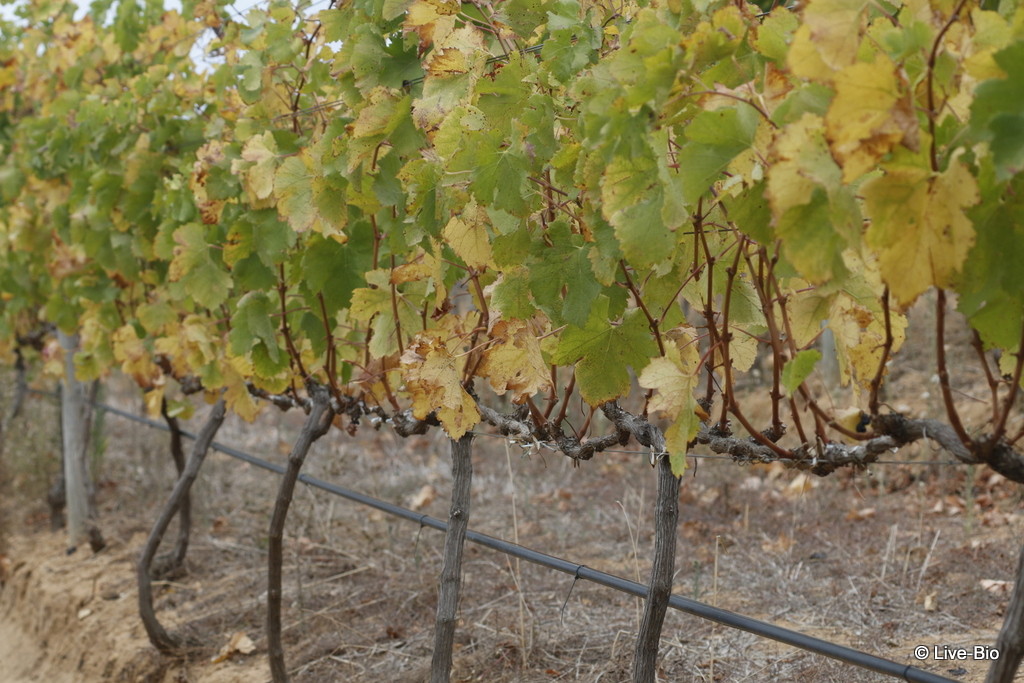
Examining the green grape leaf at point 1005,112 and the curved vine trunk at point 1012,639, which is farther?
the curved vine trunk at point 1012,639

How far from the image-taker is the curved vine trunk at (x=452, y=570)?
7.57ft

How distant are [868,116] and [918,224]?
13 centimetres

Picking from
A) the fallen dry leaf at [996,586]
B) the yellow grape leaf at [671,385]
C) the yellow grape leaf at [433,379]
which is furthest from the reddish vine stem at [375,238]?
the fallen dry leaf at [996,586]

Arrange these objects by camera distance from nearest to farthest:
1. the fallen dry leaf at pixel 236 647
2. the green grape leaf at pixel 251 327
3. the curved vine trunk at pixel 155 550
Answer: the green grape leaf at pixel 251 327, the fallen dry leaf at pixel 236 647, the curved vine trunk at pixel 155 550

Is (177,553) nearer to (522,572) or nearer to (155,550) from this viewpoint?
(155,550)

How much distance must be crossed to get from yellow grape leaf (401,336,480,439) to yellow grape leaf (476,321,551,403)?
14cm

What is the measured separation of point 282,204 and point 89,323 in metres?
2.86

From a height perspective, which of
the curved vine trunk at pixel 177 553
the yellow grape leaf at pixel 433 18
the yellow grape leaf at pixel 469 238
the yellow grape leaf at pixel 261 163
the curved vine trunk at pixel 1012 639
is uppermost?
the yellow grape leaf at pixel 433 18

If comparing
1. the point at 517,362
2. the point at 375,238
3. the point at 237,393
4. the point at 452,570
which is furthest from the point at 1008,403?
the point at 237,393

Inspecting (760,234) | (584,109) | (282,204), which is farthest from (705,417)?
(282,204)

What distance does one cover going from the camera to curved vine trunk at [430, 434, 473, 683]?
7.57 ft

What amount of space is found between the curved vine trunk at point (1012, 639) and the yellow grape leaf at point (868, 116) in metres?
0.62

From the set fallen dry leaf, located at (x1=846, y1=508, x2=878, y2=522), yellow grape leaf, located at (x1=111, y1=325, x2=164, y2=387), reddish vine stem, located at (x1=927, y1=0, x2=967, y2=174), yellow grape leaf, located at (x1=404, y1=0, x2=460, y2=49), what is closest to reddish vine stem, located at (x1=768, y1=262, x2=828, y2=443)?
reddish vine stem, located at (x1=927, y1=0, x2=967, y2=174)

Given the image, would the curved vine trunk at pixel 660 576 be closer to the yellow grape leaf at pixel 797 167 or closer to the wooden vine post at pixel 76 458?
the yellow grape leaf at pixel 797 167
